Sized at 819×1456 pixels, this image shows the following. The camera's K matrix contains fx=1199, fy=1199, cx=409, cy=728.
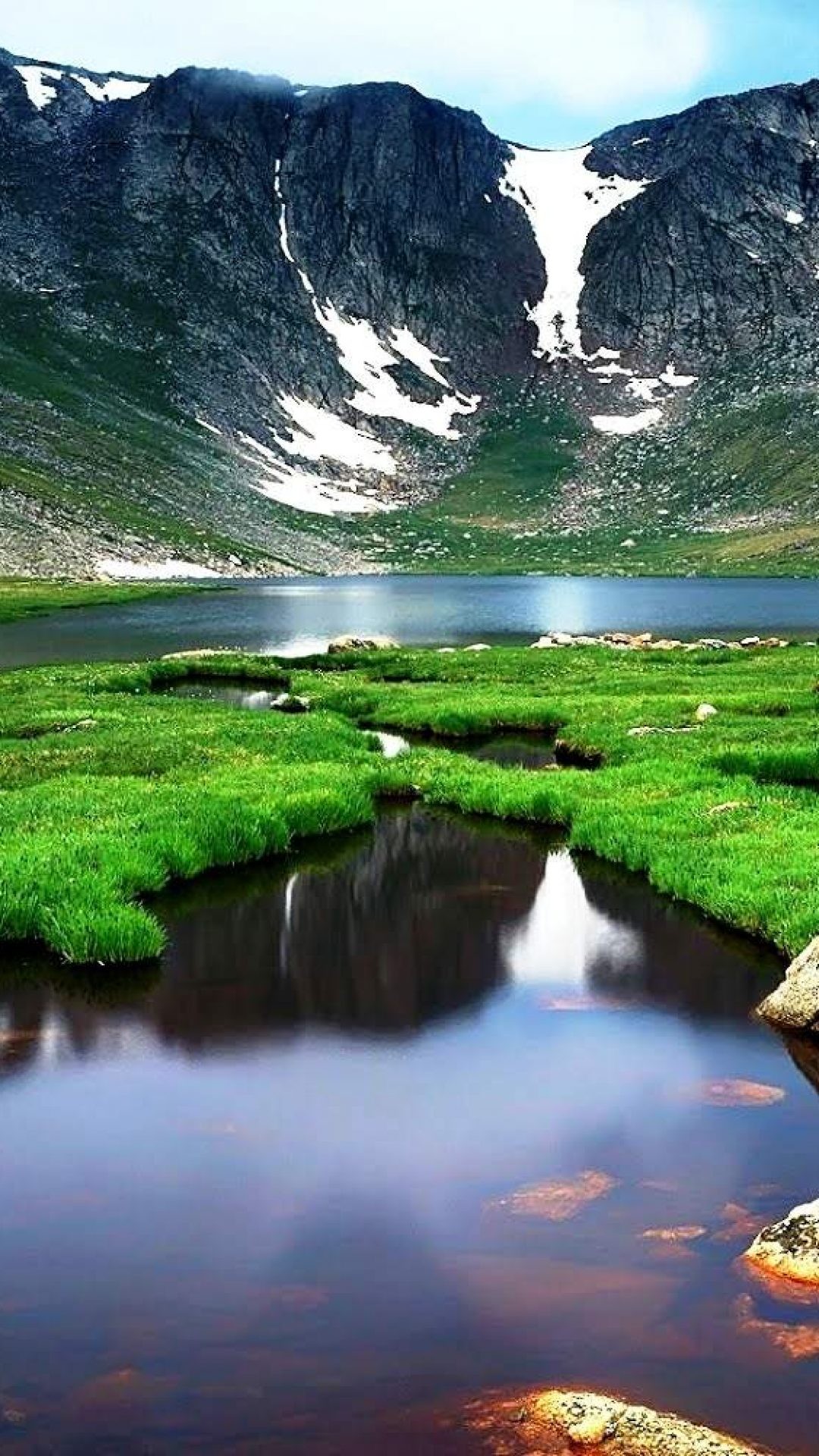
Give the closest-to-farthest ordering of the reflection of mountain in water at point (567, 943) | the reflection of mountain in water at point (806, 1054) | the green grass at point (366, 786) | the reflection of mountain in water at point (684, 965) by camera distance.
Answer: the reflection of mountain in water at point (806, 1054) → the reflection of mountain in water at point (684, 965) → the reflection of mountain in water at point (567, 943) → the green grass at point (366, 786)

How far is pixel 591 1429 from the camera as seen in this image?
27.1ft

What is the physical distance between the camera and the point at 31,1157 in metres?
12.4

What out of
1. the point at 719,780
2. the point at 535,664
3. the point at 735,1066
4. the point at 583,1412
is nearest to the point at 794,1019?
the point at 735,1066

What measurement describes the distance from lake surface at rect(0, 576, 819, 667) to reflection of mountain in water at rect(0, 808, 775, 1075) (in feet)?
172

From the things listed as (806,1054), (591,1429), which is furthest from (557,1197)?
(806,1054)

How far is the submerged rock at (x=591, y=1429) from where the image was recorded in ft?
26.6

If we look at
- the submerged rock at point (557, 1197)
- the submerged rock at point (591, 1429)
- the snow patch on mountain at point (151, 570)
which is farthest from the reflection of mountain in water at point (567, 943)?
the snow patch on mountain at point (151, 570)

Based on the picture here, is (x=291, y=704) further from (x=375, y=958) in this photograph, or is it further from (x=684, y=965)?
(x=684, y=965)

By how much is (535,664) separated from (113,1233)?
51.7m

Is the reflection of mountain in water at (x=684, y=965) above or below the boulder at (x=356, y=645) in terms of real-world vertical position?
below

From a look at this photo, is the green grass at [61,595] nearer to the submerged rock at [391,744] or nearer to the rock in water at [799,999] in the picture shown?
the submerged rock at [391,744]

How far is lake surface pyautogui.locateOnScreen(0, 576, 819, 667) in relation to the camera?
278ft

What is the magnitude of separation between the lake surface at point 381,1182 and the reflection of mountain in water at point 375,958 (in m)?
0.08

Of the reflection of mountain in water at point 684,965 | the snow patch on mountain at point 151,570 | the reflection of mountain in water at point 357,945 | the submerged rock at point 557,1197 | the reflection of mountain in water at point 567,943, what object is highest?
the snow patch on mountain at point 151,570
